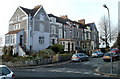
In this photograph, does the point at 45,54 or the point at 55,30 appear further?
the point at 55,30

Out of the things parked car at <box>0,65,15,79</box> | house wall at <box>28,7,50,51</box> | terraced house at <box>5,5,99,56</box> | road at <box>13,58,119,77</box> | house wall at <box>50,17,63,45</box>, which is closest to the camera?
parked car at <box>0,65,15,79</box>

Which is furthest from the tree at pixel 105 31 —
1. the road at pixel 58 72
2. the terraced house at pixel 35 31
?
the road at pixel 58 72

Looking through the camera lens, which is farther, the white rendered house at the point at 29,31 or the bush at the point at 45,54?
the white rendered house at the point at 29,31

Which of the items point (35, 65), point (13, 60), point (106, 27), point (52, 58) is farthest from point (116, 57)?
point (106, 27)

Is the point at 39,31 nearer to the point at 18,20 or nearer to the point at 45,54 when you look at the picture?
the point at 18,20

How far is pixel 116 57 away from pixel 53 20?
756 inches

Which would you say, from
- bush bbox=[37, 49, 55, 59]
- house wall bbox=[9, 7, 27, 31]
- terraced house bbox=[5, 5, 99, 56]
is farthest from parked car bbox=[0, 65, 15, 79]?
house wall bbox=[9, 7, 27, 31]

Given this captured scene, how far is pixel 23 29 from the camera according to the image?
122 ft

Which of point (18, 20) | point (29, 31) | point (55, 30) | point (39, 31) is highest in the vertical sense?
point (18, 20)

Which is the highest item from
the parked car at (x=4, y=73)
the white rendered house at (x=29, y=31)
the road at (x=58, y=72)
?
the white rendered house at (x=29, y=31)

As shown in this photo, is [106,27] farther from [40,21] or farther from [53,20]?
[40,21]

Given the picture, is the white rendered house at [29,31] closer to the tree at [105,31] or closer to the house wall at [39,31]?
the house wall at [39,31]

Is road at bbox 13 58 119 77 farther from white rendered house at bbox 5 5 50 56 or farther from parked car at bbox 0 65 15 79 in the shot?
white rendered house at bbox 5 5 50 56

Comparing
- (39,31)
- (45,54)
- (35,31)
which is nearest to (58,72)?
(45,54)
